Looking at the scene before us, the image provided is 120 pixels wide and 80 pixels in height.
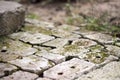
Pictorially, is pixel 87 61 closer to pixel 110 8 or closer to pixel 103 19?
pixel 103 19

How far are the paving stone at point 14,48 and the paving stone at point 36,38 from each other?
0.14 metres

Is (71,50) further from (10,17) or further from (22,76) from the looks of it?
(10,17)

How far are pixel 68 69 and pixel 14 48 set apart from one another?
3.02 ft

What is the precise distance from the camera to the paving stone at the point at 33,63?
328 cm

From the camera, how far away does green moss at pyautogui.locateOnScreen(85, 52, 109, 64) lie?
11.5 feet

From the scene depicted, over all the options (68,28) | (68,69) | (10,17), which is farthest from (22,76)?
(68,28)

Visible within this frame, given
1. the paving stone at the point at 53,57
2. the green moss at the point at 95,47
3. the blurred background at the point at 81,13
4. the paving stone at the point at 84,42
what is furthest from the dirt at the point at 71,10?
the paving stone at the point at 53,57

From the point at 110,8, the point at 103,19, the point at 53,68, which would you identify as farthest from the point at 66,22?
the point at 53,68

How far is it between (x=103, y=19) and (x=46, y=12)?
4.66ft

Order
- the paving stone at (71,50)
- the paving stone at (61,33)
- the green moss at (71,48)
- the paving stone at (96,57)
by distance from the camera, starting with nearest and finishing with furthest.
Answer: the paving stone at (96,57) → the paving stone at (71,50) → the green moss at (71,48) → the paving stone at (61,33)

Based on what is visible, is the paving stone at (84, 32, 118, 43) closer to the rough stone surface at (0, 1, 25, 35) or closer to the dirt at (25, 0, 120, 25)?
the dirt at (25, 0, 120, 25)

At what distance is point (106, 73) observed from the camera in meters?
3.17

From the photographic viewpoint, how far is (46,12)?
6109mm

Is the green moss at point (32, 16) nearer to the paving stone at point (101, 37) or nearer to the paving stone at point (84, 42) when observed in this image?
the paving stone at point (101, 37)
